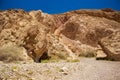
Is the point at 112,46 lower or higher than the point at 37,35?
lower

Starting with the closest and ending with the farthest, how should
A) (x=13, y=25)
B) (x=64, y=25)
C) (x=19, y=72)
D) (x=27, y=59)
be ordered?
1. (x=19, y=72)
2. (x=27, y=59)
3. (x=13, y=25)
4. (x=64, y=25)

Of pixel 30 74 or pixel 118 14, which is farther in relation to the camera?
pixel 118 14

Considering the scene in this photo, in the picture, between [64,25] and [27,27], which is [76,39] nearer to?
[64,25]

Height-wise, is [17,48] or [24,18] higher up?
[24,18]

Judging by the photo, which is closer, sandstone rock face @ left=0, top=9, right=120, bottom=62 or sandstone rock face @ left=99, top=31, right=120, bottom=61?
sandstone rock face @ left=0, top=9, right=120, bottom=62

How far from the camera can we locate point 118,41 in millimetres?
16297

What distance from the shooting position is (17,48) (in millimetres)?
12258

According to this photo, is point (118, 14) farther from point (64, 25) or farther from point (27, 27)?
point (27, 27)

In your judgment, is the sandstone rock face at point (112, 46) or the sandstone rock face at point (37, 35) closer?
the sandstone rock face at point (37, 35)

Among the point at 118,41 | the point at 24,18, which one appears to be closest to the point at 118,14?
the point at 118,41

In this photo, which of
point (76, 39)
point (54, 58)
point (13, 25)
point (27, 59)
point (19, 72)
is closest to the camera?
point (19, 72)

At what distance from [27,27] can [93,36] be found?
19612mm

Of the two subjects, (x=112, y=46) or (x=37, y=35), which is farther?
(x=112, y=46)

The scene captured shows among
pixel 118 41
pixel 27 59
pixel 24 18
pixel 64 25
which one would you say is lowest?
pixel 27 59
